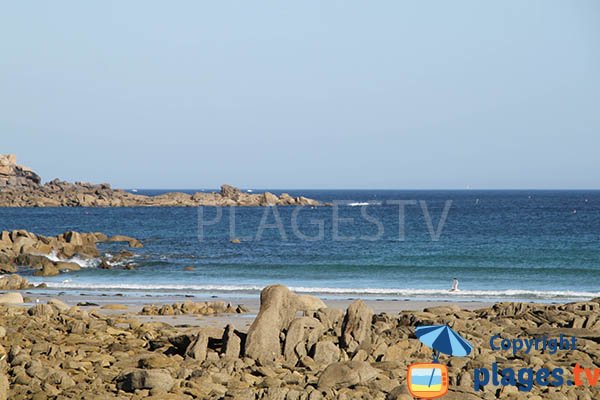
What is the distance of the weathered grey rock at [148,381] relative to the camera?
13406mm

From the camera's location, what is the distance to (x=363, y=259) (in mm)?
52500

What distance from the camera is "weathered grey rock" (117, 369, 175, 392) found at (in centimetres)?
1341

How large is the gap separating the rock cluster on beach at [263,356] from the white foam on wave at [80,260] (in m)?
27.8

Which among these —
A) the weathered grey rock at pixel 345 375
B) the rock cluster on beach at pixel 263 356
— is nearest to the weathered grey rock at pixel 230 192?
the rock cluster on beach at pixel 263 356

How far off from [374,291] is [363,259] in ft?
53.7

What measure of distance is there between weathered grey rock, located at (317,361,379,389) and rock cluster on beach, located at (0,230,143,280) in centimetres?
3169

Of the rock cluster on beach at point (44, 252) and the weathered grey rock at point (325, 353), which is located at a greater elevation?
the weathered grey rock at point (325, 353)

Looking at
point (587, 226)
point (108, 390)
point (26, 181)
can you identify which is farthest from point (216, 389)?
point (26, 181)

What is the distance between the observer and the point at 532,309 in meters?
22.8

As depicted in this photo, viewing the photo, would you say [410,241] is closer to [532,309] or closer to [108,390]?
[532,309]

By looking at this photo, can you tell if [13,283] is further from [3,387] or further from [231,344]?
[3,387]

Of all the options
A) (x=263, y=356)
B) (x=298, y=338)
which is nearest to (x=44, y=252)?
(x=298, y=338)

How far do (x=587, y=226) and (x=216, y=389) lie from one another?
78046 mm

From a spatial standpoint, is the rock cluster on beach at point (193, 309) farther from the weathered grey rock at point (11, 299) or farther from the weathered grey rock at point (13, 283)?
the weathered grey rock at point (13, 283)
